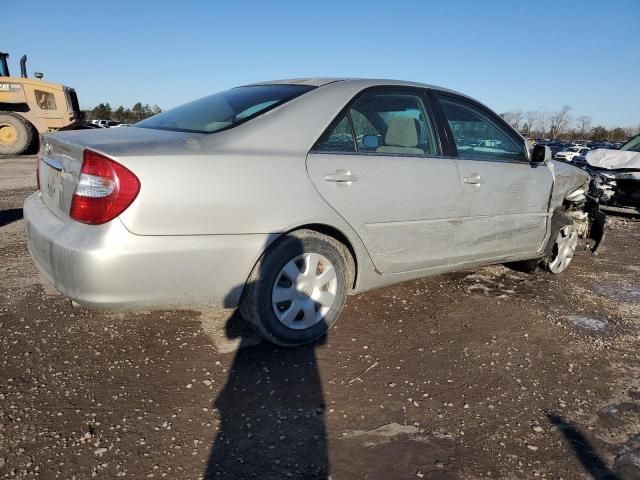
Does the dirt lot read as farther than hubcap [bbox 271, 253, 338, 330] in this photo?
No

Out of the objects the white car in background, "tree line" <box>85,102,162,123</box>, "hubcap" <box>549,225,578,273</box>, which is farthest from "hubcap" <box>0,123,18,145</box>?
"tree line" <box>85,102,162,123</box>

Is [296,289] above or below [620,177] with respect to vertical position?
below

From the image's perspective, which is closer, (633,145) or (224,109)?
(224,109)

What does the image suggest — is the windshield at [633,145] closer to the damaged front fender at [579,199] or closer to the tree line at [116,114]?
the damaged front fender at [579,199]

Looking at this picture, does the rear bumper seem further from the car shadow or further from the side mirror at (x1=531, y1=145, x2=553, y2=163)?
the car shadow

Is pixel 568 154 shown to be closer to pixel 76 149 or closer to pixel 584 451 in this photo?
pixel 584 451

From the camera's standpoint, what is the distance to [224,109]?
3.06 m

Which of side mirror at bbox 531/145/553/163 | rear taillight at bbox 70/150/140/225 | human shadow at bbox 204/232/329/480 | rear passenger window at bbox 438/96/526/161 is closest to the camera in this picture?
human shadow at bbox 204/232/329/480

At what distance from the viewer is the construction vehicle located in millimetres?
14820

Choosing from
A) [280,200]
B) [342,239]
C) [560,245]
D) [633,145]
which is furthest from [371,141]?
[633,145]

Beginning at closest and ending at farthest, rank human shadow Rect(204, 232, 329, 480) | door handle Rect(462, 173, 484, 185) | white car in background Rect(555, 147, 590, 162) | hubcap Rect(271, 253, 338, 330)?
human shadow Rect(204, 232, 329, 480)
hubcap Rect(271, 253, 338, 330)
door handle Rect(462, 173, 484, 185)
white car in background Rect(555, 147, 590, 162)

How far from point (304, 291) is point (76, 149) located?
142 centimetres

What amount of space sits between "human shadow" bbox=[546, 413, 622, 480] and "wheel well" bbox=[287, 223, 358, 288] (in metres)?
1.32

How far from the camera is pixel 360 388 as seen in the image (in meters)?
2.55
